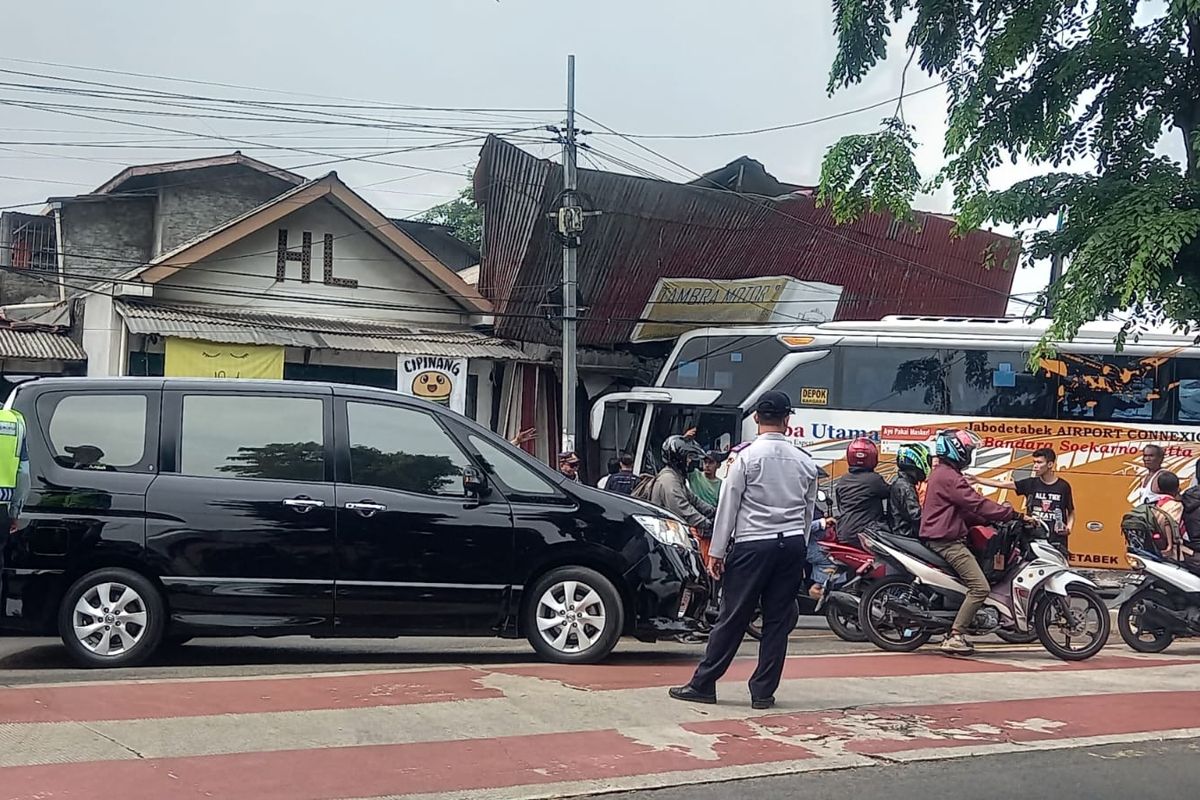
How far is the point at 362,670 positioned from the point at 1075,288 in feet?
15.4

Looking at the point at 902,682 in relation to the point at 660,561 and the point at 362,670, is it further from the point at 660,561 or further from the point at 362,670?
the point at 362,670

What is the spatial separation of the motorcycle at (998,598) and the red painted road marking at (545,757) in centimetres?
226

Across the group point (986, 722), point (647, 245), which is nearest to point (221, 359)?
point (647, 245)

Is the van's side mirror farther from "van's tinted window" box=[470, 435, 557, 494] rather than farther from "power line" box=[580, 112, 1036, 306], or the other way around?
"power line" box=[580, 112, 1036, 306]

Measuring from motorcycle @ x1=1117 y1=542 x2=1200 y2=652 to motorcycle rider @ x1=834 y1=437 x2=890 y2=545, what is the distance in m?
2.11

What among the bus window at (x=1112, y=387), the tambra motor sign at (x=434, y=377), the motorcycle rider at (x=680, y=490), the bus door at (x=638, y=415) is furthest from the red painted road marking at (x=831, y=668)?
the tambra motor sign at (x=434, y=377)

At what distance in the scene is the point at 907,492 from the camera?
980 cm

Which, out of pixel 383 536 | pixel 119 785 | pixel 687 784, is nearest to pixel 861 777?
pixel 687 784

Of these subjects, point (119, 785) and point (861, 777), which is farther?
point (861, 777)

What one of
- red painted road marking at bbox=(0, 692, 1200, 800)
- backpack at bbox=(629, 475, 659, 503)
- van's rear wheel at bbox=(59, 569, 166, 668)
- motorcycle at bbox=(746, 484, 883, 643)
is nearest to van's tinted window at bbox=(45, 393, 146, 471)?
van's rear wheel at bbox=(59, 569, 166, 668)

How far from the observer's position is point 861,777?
5.23m

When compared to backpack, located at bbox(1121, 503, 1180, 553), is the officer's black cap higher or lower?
higher

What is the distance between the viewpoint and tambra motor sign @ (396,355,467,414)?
21188 millimetres

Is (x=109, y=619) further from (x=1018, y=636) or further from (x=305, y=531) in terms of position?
(x=1018, y=636)
